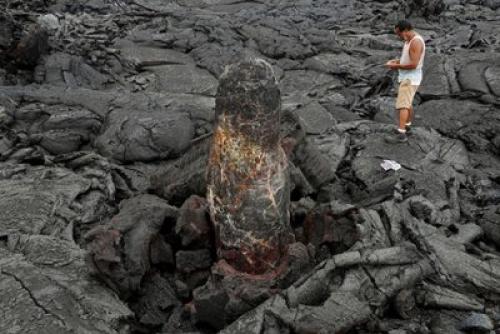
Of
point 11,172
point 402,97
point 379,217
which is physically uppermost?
point 402,97

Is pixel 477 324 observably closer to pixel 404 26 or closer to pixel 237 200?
pixel 237 200

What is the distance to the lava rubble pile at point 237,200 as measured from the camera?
3660 mm

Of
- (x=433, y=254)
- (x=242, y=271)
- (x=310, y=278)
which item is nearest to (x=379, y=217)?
(x=433, y=254)

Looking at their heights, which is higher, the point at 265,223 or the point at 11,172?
the point at 265,223

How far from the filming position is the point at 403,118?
687 centimetres

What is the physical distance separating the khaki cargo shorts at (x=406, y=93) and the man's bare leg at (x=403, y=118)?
0.09 m

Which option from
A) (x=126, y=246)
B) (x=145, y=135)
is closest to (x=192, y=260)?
(x=126, y=246)

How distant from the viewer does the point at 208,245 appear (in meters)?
4.14

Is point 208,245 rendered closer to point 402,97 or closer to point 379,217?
point 379,217

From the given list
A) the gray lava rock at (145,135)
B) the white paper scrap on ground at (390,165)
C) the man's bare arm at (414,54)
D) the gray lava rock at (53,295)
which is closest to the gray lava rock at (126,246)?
the gray lava rock at (53,295)

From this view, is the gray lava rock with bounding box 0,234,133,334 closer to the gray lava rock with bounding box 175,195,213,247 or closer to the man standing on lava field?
the gray lava rock with bounding box 175,195,213,247

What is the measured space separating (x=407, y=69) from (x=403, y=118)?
808mm

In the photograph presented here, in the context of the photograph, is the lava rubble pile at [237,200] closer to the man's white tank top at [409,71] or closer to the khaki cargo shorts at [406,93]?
the khaki cargo shorts at [406,93]

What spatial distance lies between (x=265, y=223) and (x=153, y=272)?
1141 millimetres
